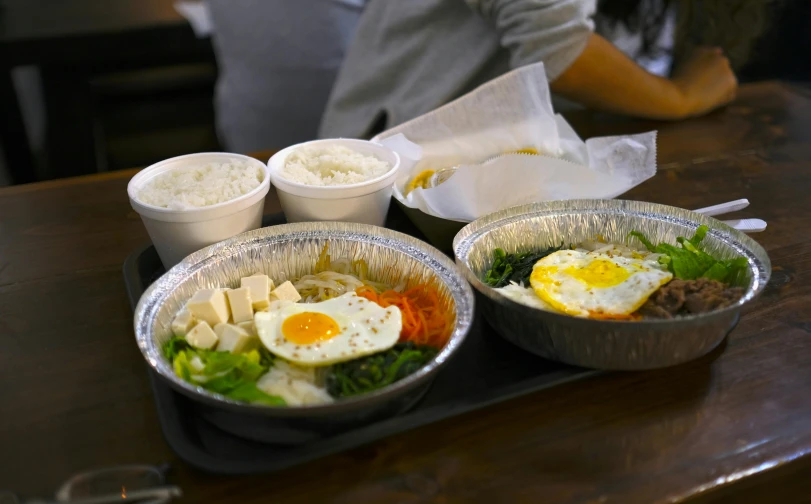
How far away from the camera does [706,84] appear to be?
207 centimetres

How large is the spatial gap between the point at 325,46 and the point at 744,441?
199 cm

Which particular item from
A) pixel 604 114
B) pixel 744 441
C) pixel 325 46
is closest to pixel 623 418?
pixel 744 441

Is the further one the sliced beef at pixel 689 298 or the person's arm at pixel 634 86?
the person's arm at pixel 634 86

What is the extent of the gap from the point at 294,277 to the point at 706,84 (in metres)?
1.61

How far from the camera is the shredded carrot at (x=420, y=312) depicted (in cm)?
99

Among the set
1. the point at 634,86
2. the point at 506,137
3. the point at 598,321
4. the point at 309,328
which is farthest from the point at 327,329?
the point at 634,86

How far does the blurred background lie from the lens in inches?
99.6

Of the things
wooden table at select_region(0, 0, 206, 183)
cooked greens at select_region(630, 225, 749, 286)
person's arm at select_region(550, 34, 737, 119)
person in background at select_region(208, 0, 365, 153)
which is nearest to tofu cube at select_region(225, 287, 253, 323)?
cooked greens at select_region(630, 225, 749, 286)

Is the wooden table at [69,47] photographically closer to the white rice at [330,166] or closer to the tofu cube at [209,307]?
the white rice at [330,166]

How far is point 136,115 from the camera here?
3756 millimetres

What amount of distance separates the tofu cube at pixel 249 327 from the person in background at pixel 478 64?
1.08 metres

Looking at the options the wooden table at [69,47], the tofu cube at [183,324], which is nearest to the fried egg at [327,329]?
the tofu cube at [183,324]

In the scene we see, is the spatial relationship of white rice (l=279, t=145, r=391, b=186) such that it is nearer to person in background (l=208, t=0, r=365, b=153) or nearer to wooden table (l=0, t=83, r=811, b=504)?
wooden table (l=0, t=83, r=811, b=504)

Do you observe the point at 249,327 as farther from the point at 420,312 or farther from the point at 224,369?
the point at 420,312
